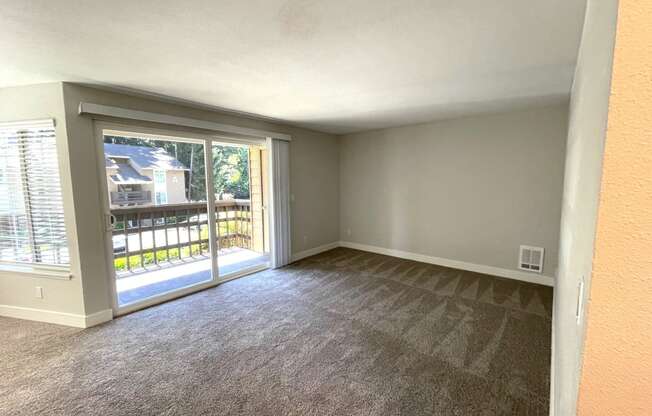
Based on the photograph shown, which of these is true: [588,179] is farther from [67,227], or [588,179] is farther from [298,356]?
[67,227]

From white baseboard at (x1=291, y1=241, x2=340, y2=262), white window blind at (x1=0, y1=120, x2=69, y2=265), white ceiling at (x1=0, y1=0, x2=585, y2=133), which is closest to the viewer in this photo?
white ceiling at (x1=0, y1=0, x2=585, y2=133)

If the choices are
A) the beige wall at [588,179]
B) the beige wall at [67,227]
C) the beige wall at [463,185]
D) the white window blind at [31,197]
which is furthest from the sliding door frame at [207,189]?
the beige wall at [588,179]

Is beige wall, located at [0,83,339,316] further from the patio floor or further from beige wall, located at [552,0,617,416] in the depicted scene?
beige wall, located at [552,0,617,416]

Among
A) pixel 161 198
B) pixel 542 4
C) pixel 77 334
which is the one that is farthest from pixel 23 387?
pixel 542 4

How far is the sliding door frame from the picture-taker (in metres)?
2.87

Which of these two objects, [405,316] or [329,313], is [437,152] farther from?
[329,313]

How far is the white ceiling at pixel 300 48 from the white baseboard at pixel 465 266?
2359mm

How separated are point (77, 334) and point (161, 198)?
7.16ft

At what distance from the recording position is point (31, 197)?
2855 mm

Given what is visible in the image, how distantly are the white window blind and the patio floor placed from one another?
3.17 ft

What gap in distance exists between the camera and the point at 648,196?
0.49m

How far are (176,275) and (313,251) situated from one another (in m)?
2.36

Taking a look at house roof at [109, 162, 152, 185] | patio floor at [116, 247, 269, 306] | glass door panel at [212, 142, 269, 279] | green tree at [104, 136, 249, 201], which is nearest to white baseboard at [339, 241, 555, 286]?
glass door panel at [212, 142, 269, 279]

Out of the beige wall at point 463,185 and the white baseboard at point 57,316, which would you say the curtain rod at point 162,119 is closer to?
the white baseboard at point 57,316
